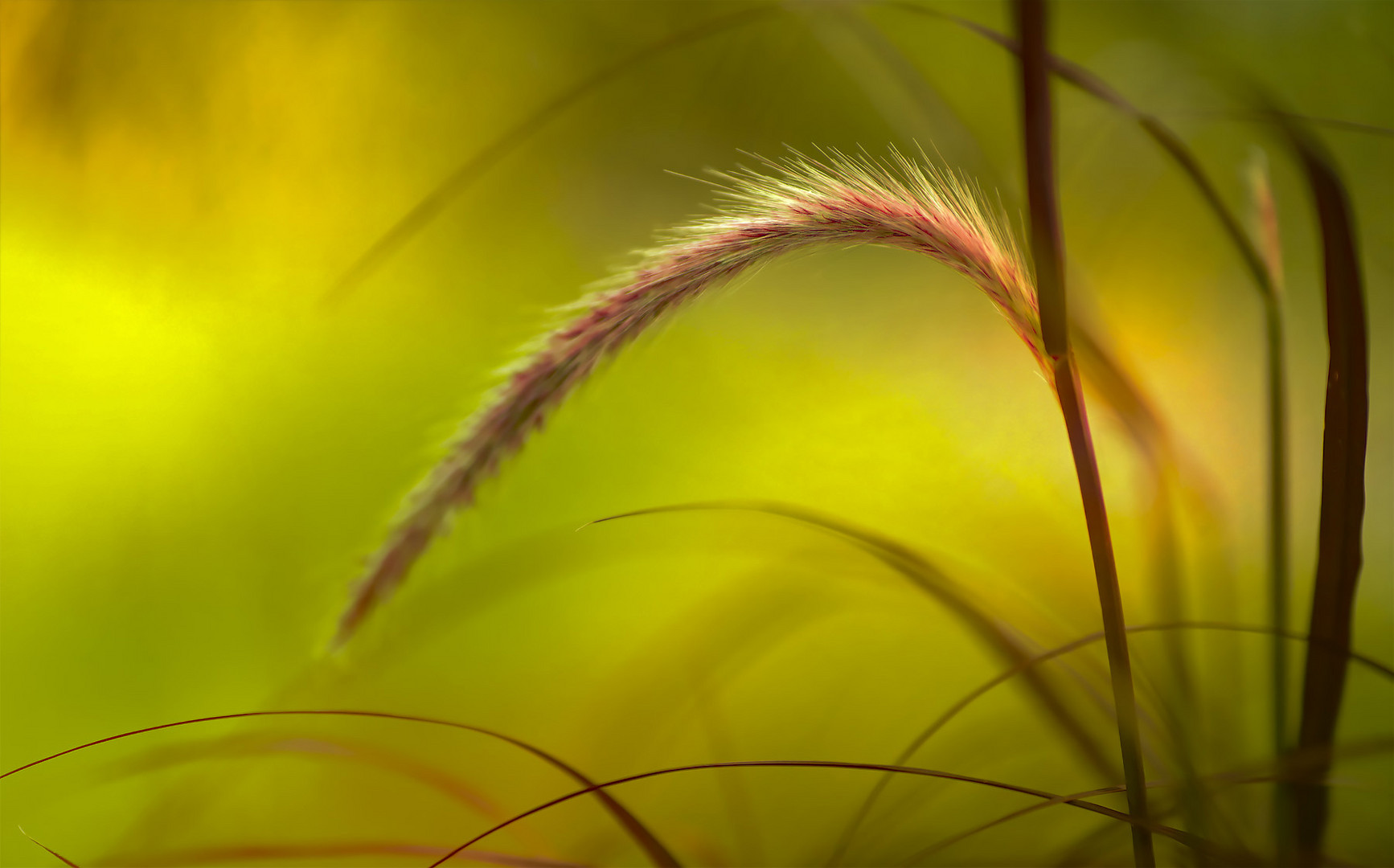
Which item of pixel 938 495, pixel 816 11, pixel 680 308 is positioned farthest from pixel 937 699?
pixel 816 11

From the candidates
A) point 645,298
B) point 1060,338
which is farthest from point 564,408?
point 1060,338

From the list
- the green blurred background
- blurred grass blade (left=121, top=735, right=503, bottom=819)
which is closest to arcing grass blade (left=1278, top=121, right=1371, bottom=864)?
the green blurred background

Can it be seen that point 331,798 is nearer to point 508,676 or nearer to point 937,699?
point 508,676

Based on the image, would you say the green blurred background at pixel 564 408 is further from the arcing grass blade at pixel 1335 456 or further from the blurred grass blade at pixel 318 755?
the arcing grass blade at pixel 1335 456

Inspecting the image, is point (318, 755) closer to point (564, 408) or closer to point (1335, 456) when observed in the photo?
point (564, 408)

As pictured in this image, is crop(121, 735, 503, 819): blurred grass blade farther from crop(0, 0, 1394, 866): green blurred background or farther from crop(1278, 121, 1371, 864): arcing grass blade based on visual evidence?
crop(1278, 121, 1371, 864): arcing grass blade

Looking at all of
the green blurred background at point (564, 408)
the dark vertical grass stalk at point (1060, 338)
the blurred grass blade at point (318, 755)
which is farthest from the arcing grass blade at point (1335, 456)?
the blurred grass blade at point (318, 755)
